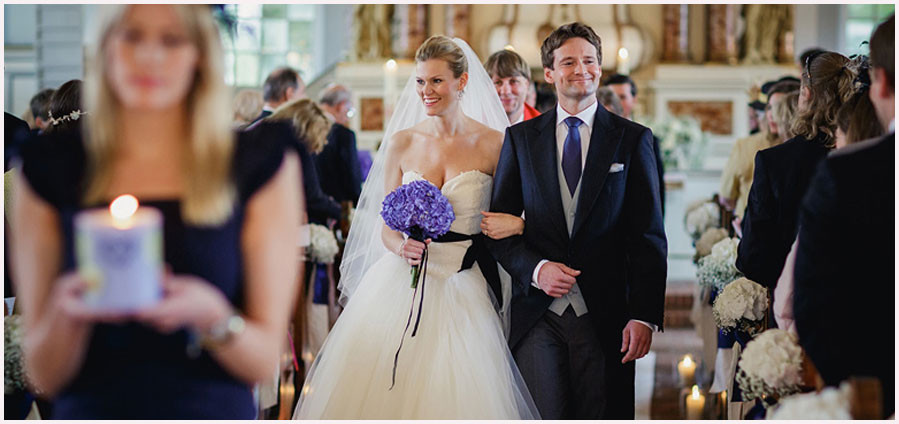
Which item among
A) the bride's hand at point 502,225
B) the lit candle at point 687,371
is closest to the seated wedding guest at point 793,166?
the bride's hand at point 502,225

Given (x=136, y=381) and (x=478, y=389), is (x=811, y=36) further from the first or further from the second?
(x=136, y=381)

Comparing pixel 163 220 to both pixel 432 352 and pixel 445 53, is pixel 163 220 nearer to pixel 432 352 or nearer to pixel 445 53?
pixel 432 352

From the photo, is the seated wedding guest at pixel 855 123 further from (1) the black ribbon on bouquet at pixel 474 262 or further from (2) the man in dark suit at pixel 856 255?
(1) the black ribbon on bouquet at pixel 474 262

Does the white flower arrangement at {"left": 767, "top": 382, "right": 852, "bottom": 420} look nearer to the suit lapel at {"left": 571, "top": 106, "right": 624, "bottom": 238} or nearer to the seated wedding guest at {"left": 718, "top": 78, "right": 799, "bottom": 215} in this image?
the suit lapel at {"left": 571, "top": 106, "right": 624, "bottom": 238}

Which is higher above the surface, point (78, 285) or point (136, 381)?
point (78, 285)

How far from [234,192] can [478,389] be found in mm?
1709

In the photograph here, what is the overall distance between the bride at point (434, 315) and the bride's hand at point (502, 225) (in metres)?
0.24

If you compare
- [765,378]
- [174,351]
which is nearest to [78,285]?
[174,351]

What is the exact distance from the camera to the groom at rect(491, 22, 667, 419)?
3.36 meters

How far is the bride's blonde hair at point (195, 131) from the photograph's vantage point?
1940 mm

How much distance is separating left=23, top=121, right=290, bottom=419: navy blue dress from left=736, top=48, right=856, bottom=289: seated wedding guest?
1.92 meters

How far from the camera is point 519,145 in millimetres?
3477

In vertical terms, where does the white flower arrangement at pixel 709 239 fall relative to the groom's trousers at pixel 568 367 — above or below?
above

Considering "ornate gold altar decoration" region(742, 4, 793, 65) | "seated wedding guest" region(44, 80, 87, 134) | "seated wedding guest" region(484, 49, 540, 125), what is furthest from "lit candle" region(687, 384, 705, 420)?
"ornate gold altar decoration" region(742, 4, 793, 65)
